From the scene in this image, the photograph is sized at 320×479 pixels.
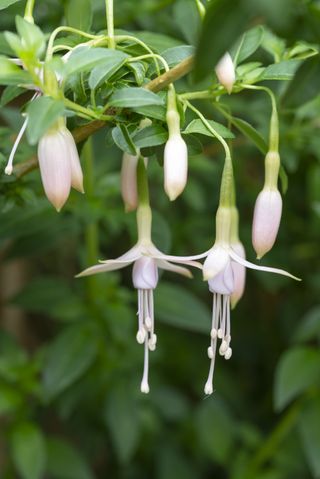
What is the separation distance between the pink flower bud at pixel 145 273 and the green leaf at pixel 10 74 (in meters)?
0.22

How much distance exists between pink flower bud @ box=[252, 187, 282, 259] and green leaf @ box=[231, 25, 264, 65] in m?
0.14

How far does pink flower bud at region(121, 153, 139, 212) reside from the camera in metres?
0.79

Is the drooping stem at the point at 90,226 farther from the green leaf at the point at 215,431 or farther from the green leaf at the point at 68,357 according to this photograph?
the green leaf at the point at 215,431

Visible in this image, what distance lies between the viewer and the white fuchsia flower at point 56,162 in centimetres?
65

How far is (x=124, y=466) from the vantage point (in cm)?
161

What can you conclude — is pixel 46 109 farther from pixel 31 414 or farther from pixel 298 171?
pixel 298 171

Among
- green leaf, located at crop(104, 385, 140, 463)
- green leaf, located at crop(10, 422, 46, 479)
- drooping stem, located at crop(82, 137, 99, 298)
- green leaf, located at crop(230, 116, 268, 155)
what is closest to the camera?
green leaf, located at crop(230, 116, 268, 155)

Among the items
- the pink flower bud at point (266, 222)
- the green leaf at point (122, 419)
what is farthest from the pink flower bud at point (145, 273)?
the green leaf at point (122, 419)

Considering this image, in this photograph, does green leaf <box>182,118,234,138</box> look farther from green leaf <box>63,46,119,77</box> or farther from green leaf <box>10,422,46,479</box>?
green leaf <box>10,422,46,479</box>

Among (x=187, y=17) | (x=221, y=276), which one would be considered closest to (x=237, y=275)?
(x=221, y=276)

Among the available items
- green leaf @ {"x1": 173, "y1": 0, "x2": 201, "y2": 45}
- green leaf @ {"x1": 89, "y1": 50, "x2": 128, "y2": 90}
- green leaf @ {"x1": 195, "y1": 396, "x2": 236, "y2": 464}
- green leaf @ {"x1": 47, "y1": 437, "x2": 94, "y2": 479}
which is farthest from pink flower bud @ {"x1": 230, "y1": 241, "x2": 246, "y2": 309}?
green leaf @ {"x1": 195, "y1": 396, "x2": 236, "y2": 464}

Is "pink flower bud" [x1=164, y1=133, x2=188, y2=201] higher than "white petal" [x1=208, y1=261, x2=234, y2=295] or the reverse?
higher

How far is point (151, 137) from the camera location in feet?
2.32

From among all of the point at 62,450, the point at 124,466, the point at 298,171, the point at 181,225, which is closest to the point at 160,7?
the point at 181,225
